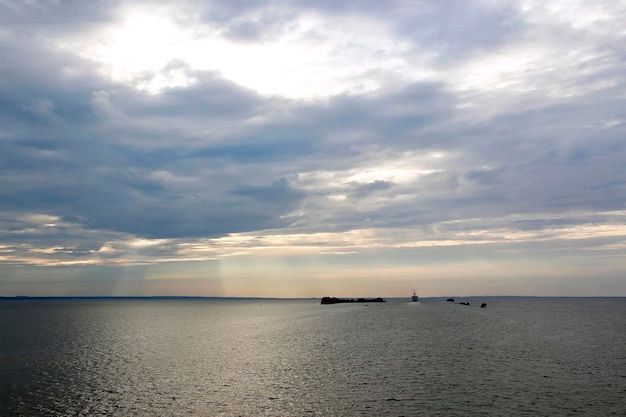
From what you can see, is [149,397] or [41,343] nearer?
[149,397]

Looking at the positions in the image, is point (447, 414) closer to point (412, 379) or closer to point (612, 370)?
point (412, 379)

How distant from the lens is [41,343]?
10575 cm

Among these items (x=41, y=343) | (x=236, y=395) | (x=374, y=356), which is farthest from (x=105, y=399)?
(x=41, y=343)

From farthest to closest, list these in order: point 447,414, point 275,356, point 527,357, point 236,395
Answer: point 275,356, point 527,357, point 236,395, point 447,414

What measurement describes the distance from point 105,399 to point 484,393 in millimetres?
Result: 37628

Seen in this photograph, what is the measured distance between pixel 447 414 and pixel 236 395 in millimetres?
21247

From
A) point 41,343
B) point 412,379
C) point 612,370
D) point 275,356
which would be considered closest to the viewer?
point 412,379

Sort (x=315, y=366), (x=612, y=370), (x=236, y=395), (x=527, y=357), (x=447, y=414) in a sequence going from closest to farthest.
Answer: (x=447, y=414), (x=236, y=395), (x=612, y=370), (x=315, y=366), (x=527, y=357)

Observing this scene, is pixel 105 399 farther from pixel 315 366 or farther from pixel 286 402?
pixel 315 366

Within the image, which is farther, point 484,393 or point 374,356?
point 374,356

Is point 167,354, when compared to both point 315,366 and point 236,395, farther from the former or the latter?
point 236,395

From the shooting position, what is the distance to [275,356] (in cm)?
8288

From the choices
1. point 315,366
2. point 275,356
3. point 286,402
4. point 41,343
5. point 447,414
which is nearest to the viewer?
point 447,414

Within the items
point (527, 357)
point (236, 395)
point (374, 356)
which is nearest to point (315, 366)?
Result: point (374, 356)
